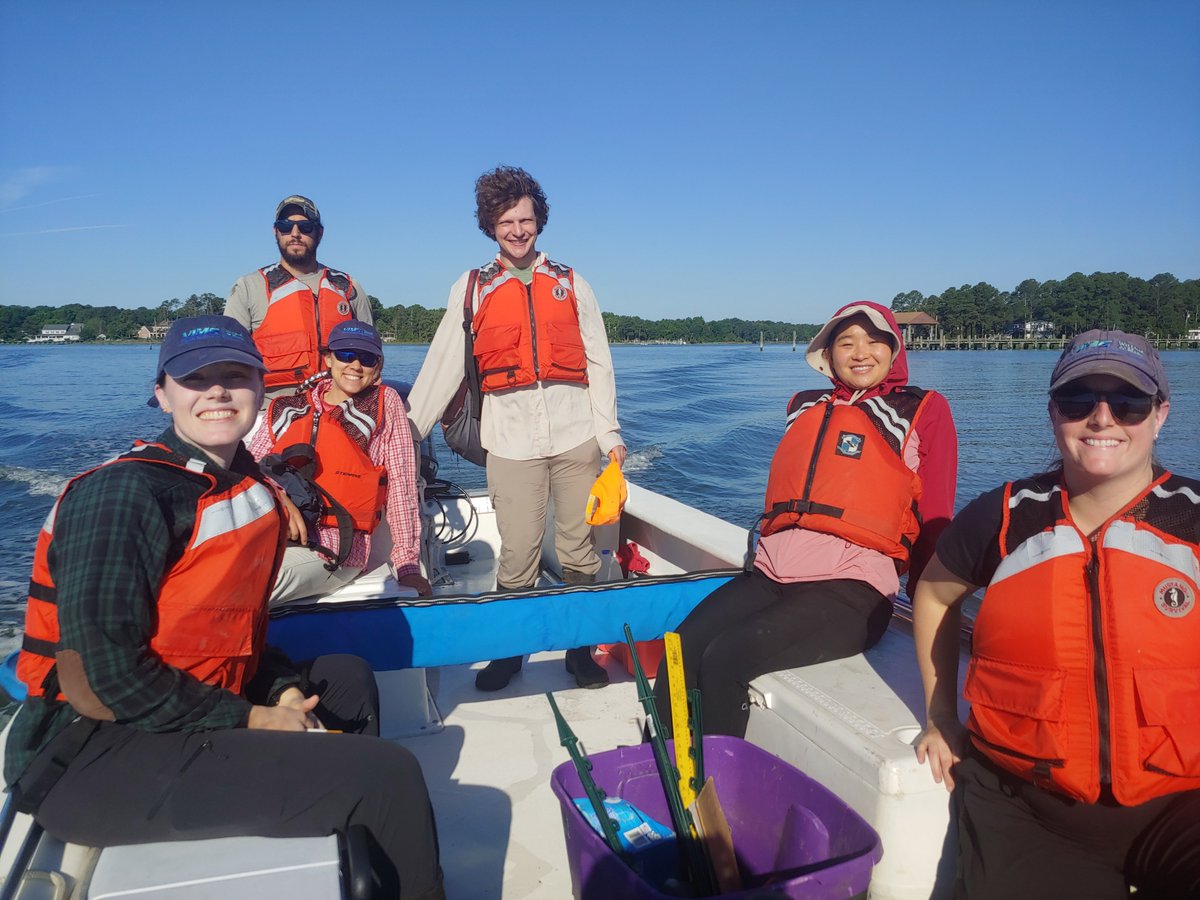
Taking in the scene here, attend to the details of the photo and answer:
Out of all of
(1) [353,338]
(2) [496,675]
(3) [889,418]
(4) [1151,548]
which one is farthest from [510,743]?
(4) [1151,548]

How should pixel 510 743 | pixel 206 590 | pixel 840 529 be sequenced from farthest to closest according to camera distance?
pixel 510 743, pixel 840 529, pixel 206 590

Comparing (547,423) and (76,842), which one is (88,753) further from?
(547,423)

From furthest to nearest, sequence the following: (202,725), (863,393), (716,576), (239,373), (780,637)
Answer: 1. (716,576)
2. (863,393)
3. (780,637)
4. (239,373)
5. (202,725)

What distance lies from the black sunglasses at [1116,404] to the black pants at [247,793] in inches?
54.5

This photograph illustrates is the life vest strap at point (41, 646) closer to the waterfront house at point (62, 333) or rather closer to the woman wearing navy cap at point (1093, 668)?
the woman wearing navy cap at point (1093, 668)

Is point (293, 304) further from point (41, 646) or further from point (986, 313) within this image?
point (986, 313)

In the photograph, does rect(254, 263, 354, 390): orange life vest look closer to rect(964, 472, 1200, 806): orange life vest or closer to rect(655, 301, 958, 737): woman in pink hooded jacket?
rect(655, 301, 958, 737): woman in pink hooded jacket

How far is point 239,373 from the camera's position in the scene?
1.66 meters

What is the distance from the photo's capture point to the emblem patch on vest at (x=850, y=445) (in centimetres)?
228

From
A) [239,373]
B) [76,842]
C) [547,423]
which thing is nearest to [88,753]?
[76,842]

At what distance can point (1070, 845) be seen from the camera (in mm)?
1406

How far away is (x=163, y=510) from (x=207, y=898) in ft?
2.09

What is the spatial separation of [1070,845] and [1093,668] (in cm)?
32

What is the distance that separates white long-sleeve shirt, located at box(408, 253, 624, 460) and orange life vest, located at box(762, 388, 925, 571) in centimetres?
85
